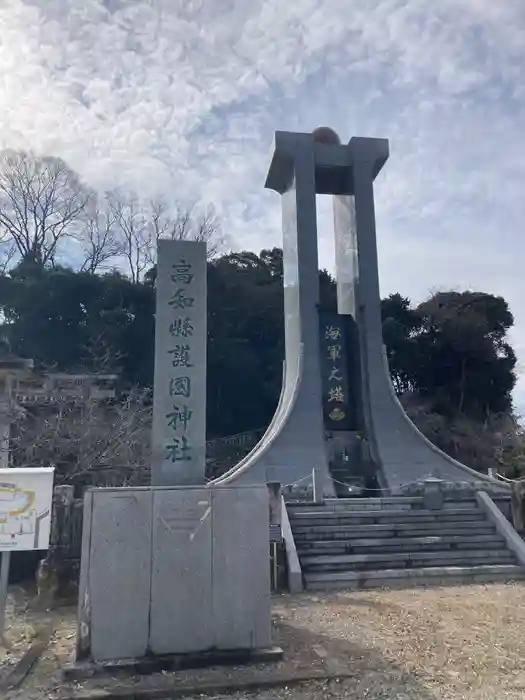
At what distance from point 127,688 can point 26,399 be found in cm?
1184

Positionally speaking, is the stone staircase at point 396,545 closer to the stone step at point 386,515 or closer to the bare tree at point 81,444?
the stone step at point 386,515

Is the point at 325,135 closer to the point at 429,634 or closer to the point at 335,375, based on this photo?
the point at 335,375

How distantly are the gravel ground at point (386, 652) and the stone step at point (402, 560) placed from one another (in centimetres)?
134

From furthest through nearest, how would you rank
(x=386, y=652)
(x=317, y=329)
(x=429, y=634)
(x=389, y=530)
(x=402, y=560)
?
(x=317, y=329)
(x=389, y=530)
(x=402, y=560)
(x=429, y=634)
(x=386, y=652)

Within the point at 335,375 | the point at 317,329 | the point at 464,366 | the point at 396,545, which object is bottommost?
the point at 396,545

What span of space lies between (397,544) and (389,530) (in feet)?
1.27

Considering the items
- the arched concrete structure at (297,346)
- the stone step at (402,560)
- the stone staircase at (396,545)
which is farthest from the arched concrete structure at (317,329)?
the stone step at (402,560)

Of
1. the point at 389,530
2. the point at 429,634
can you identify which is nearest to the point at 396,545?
the point at 389,530

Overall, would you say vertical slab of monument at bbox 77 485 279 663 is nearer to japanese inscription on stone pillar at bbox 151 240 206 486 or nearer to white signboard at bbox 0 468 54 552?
japanese inscription on stone pillar at bbox 151 240 206 486

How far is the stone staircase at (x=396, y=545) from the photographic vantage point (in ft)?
27.6

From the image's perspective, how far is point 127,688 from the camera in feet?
13.4

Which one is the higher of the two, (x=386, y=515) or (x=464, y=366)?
(x=464, y=366)

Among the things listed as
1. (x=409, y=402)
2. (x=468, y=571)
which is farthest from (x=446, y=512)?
(x=409, y=402)

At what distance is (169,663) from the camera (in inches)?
176
